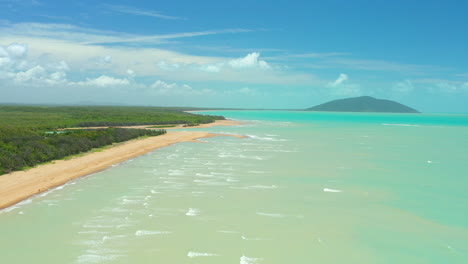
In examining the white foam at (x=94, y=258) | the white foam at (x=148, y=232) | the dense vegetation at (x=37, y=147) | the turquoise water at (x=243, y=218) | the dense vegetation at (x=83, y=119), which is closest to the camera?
the white foam at (x=94, y=258)

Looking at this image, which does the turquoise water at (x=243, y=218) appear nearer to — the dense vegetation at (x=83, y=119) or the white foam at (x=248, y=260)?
the white foam at (x=248, y=260)

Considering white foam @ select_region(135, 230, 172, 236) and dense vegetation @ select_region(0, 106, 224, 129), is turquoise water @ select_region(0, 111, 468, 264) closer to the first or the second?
white foam @ select_region(135, 230, 172, 236)

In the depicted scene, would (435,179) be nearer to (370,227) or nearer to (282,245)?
(370,227)

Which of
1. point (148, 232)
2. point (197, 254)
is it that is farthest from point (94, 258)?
point (197, 254)

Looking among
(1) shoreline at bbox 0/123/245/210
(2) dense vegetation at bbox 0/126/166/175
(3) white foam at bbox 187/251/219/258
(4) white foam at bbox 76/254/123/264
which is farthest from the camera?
(2) dense vegetation at bbox 0/126/166/175

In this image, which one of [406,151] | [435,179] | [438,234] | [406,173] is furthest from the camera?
[406,151]

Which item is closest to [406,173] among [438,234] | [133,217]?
[438,234]

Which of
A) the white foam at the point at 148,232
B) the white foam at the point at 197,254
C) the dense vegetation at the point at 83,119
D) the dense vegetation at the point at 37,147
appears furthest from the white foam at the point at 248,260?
the dense vegetation at the point at 83,119

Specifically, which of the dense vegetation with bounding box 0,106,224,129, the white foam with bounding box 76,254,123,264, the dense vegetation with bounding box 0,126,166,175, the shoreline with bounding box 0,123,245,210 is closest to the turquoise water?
the white foam with bounding box 76,254,123,264
